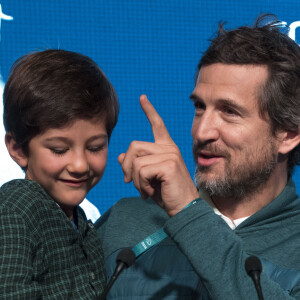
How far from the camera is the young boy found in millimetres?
1042

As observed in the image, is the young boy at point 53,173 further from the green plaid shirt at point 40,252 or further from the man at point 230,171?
the man at point 230,171

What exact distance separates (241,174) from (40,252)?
547 mm

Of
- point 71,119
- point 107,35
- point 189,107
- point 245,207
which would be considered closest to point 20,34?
point 107,35

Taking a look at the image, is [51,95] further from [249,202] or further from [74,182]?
[249,202]

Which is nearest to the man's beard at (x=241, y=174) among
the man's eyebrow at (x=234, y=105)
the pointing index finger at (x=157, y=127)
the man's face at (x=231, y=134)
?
the man's face at (x=231, y=134)

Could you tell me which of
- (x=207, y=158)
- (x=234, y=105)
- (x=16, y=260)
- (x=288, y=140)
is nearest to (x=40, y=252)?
(x=16, y=260)

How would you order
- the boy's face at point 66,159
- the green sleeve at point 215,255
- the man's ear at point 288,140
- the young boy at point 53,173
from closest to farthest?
1. the green sleeve at point 215,255
2. the young boy at point 53,173
3. the boy's face at point 66,159
4. the man's ear at point 288,140

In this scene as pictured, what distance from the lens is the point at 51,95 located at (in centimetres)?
123

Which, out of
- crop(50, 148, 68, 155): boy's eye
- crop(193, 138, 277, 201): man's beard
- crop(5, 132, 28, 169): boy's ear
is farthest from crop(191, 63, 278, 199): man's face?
crop(5, 132, 28, 169): boy's ear

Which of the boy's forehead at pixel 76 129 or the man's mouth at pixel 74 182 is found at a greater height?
the boy's forehead at pixel 76 129

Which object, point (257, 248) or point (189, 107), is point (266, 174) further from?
point (189, 107)

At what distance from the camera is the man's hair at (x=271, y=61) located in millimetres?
1379

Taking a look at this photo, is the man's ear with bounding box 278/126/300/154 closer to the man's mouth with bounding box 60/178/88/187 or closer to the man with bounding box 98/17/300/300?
the man with bounding box 98/17/300/300

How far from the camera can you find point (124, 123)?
2.64 metres
